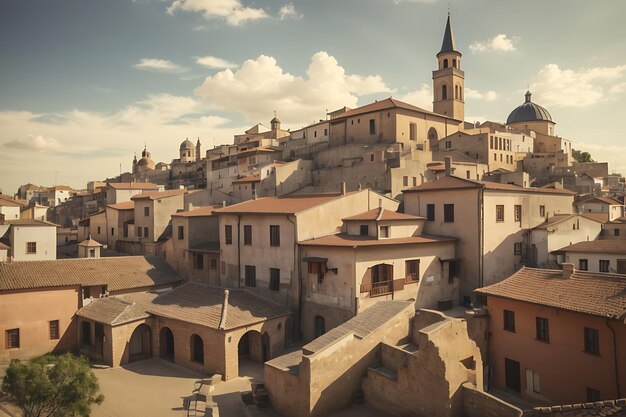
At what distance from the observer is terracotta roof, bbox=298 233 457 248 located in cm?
2495

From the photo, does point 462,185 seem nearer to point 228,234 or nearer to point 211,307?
point 228,234

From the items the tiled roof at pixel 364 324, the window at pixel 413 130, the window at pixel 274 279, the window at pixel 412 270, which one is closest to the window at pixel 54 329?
the window at pixel 274 279

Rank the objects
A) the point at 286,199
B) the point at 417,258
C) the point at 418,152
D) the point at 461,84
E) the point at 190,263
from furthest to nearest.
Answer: the point at 461,84 < the point at 418,152 < the point at 190,263 < the point at 286,199 < the point at 417,258

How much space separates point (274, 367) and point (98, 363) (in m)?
13.3

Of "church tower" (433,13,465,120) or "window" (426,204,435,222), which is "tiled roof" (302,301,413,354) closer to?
"window" (426,204,435,222)

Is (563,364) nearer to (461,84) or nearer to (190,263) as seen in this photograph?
(190,263)

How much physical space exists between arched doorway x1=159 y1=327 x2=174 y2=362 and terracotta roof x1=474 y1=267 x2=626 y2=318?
62.6ft

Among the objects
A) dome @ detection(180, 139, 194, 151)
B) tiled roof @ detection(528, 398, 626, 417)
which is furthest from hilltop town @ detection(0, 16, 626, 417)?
dome @ detection(180, 139, 194, 151)

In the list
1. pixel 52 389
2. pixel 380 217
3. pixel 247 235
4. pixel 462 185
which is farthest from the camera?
pixel 247 235

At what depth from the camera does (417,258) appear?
27.0 metres

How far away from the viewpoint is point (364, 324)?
71.2ft

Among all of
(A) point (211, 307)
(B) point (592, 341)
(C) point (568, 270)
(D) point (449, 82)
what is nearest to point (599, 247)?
(C) point (568, 270)

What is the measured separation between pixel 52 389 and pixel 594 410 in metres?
19.0

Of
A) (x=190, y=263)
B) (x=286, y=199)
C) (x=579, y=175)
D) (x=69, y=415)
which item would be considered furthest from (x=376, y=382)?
(x=579, y=175)
